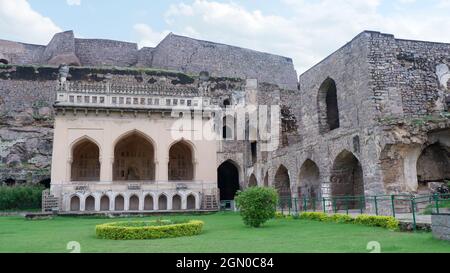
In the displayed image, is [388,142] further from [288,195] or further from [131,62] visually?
[131,62]

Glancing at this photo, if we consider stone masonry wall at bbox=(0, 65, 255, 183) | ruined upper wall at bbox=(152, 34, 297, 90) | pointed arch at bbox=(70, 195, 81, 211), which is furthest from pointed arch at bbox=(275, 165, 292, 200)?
ruined upper wall at bbox=(152, 34, 297, 90)

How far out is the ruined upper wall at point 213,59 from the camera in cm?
3284

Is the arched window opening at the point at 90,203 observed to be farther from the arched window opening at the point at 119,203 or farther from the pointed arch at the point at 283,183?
the pointed arch at the point at 283,183

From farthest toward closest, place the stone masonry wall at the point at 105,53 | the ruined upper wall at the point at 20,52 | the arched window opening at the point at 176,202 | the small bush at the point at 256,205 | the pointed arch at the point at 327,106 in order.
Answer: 1. the stone masonry wall at the point at 105,53
2. the ruined upper wall at the point at 20,52
3. the arched window opening at the point at 176,202
4. the pointed arch at the point at 327,106
5. the small bush at the point at 256,205

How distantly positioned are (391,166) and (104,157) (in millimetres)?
12623

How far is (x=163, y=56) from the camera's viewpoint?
34.2 m

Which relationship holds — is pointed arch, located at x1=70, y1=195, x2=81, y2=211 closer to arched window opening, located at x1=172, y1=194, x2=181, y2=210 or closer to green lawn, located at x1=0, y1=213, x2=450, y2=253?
arched window opening, located at x1=172, y1=194, x2=181, y2=210

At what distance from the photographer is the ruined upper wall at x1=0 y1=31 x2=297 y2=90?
3272 cm

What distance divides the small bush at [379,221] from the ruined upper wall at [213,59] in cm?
2379

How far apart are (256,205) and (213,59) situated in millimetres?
24396

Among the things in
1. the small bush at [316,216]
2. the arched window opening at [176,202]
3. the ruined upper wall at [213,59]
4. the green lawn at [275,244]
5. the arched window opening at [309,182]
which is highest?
the ruined upper wall at [213,59]

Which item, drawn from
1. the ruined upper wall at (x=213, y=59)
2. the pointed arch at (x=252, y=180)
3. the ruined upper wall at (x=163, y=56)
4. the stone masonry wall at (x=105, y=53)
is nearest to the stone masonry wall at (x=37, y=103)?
the pointed arch at (x=252, y=180)

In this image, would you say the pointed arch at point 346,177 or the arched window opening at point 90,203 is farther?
the arched window opening at point 90,203

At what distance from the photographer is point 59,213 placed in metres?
16.8
